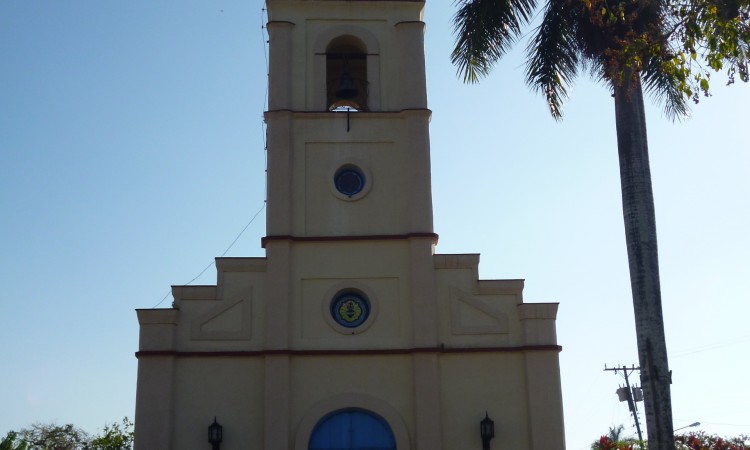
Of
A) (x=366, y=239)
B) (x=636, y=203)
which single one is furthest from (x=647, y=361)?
(x=366, y=239)

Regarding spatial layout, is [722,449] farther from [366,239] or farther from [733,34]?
[733,34]

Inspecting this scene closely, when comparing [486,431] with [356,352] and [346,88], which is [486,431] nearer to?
[356,352]

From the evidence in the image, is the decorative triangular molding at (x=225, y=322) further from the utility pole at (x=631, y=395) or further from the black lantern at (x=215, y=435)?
the utility pole at (x=631, y=395)

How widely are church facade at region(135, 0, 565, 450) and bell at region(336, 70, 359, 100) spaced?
1.63 feet

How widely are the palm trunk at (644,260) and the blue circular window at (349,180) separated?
17.4 ft

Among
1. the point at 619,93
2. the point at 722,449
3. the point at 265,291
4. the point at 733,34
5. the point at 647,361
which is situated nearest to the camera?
the point at 733,34

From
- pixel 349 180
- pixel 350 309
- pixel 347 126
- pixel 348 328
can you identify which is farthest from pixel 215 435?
pixel 347 126

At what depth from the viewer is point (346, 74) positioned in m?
21.3

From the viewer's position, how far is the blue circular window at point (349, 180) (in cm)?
2023

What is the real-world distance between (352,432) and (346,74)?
24.8 ft

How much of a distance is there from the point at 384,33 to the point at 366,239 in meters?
4.66

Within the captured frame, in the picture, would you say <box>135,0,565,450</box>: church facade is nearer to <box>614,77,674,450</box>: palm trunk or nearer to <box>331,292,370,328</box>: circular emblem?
<box>331,292,370,328</box>: circular emblem

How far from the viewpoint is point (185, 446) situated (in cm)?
1852

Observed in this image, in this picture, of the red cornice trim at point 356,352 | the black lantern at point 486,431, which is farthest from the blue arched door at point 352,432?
the black lantern at point 486,431
